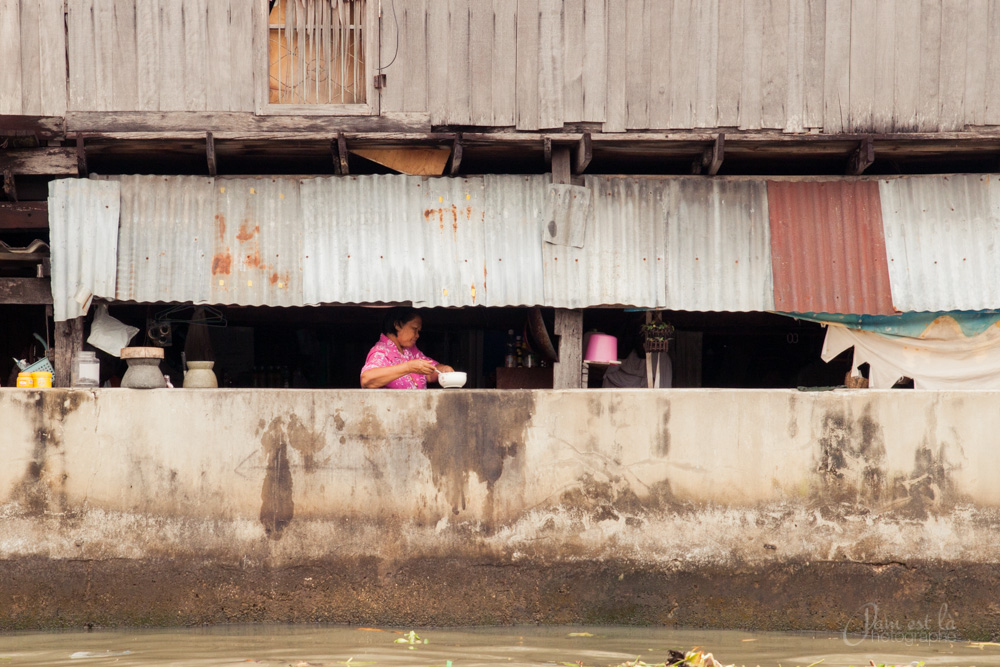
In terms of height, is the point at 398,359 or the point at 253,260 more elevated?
the point at 253,260

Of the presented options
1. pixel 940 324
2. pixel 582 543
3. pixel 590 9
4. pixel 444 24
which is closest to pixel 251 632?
pixel 582 543

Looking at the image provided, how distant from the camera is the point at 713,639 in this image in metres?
6.35

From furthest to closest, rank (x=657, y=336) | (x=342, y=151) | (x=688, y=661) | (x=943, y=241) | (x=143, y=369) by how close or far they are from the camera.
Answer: (x=657, y=336) → (x=943, y=241) → (x=342, y=151) → (x=143, y=369) → (x=688, y=661)

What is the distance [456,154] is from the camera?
23.1 ft

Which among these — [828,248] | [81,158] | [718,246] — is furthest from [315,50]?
[828,248]

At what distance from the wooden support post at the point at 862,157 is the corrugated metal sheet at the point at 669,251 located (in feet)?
2.43

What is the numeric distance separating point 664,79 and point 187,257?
3.98 metres

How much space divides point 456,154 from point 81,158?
2.87 meters

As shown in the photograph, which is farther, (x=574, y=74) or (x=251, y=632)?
(x=574, y=74)

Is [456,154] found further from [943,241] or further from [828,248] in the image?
[943,241]

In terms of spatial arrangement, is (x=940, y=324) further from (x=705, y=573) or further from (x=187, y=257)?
(x=187, y=257)

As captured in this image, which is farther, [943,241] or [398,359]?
[398,359]

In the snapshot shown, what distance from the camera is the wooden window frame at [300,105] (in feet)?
23.4

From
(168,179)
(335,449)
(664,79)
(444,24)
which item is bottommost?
(335,449)
